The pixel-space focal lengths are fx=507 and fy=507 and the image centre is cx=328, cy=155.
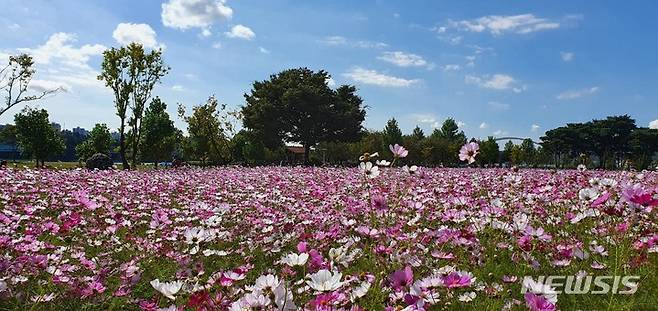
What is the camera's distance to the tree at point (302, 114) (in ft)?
152

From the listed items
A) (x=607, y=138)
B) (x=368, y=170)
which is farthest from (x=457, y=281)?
(x=607, y=138)

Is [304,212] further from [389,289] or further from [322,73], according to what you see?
[322,73]

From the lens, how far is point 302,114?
47.2m

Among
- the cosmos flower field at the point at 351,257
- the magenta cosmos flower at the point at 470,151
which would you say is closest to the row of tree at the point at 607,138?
the cosmos flower field at the point at 351,257

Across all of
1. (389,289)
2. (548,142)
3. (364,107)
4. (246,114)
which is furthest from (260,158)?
(389,289)

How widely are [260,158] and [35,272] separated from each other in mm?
57019

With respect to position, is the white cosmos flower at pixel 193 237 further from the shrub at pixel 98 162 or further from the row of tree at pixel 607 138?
the row of tree at pixel 607 138

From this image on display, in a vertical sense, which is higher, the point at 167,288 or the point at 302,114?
the point at 302,114

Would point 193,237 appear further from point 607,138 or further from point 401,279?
point 607,138

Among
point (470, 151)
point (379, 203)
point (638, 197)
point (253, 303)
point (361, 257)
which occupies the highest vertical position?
point (470, 151)

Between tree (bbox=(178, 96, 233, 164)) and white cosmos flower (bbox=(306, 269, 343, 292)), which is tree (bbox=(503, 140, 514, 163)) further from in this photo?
white cosmos flower (bbox=(306, 269, 343, 292))

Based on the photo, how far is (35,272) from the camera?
3170 millimetres

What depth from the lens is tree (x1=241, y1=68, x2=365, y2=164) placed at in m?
46.4

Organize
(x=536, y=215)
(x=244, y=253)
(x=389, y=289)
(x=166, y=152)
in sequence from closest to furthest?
(x=389, y=289) → (x=244, y=253) → (x=536, y=215) → (x=166, y=152)
